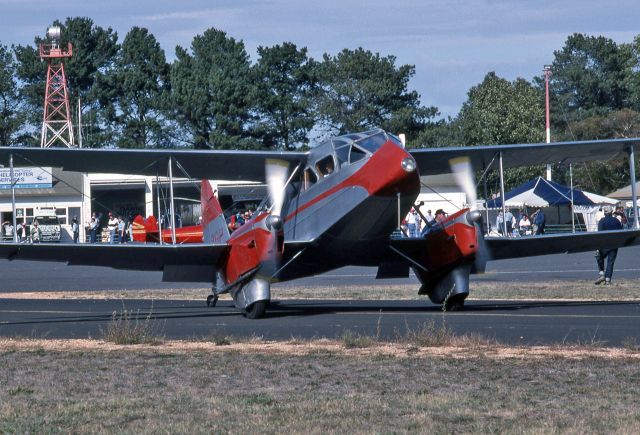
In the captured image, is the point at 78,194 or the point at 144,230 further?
the point at 78,194

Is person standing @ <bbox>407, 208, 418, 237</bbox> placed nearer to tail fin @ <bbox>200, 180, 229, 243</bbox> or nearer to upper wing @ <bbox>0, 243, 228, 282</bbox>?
tail fin @ <bbox>200, 180, 229, 243</bbox>

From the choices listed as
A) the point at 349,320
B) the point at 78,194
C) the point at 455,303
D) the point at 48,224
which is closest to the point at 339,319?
the point at 349,320

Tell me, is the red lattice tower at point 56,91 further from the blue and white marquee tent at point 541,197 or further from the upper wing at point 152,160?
the upper wing at point 152,160

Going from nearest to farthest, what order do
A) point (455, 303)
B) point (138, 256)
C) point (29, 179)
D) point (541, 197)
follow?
point (138, 256) → point (455, 303) → point (541, 197) → point (29, 179)

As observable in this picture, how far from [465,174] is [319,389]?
11270 mm

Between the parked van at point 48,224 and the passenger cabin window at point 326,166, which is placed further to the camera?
the parked van at point 48,224

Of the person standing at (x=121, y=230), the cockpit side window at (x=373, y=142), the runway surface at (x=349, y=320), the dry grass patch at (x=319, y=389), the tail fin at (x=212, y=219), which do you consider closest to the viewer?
the dry grass patch at (x=319, y=389)

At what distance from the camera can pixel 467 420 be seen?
9164 mm

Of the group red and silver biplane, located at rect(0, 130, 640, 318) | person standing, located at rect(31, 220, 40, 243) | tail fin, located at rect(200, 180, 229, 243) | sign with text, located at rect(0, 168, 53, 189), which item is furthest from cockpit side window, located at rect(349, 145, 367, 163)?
sign with text, located at rect(0, 168, 53, 189)

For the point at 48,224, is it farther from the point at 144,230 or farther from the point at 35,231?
the point at 144,230

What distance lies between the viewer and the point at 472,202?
21.5 m

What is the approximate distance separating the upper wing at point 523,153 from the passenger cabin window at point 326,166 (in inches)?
75.7

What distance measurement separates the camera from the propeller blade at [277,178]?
20.6 metres

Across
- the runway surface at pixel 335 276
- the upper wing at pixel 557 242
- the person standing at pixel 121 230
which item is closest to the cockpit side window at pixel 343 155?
the upper wing at pixel 557 242
